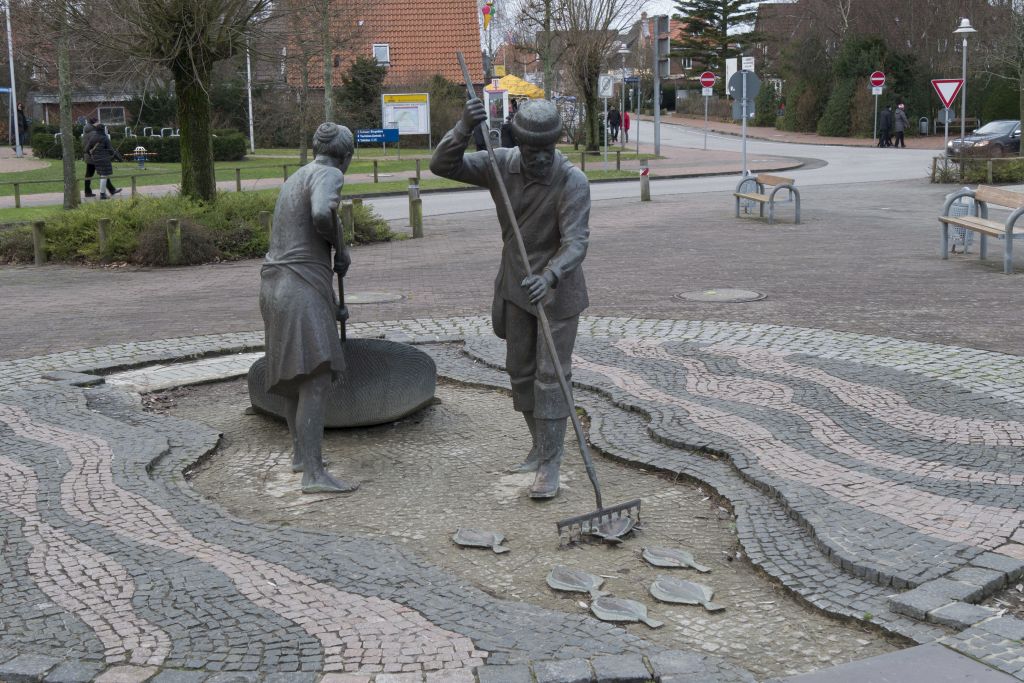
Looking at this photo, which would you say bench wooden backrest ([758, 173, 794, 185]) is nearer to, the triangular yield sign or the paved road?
the paved road

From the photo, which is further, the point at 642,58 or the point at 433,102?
the point at 642,58

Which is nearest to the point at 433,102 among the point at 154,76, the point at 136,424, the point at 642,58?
the point at 642,58

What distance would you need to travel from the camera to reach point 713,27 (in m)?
81.4

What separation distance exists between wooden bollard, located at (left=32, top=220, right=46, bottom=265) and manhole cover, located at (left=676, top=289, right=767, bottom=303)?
972cm

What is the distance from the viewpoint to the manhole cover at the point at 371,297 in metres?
12.0

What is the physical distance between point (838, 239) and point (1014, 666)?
1349 cm

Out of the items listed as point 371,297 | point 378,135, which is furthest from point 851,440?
point 378,135

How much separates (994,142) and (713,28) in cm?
4757

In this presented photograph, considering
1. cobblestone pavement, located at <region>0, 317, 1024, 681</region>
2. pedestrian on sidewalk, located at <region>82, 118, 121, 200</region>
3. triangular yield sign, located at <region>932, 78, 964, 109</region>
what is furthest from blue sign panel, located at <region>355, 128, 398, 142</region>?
cobblestone pavement, located at <region>0, 317, 1024, 681</region>

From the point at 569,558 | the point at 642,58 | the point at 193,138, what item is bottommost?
the point at 569,558

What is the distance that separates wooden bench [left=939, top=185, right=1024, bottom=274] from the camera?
Result: 12.5 meters

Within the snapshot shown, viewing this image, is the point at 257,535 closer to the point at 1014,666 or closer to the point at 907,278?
the point at 1014,666

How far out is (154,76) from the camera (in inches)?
745

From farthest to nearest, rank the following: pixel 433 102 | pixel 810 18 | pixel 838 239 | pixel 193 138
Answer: pixel 810 18
pixel 433 102
pixel 193 138
pixel 838 239
